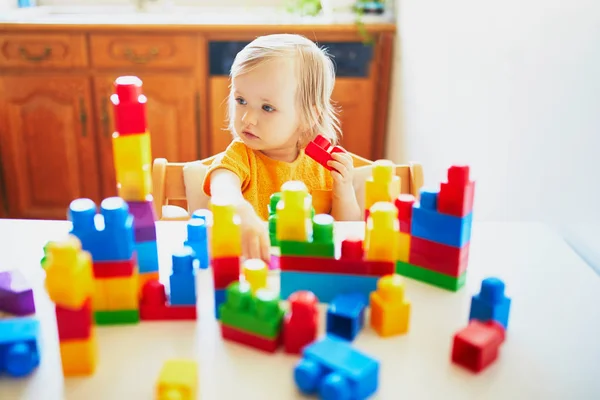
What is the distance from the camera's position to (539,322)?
2.57ft

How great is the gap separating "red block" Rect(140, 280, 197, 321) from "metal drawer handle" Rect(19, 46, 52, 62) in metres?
1.83

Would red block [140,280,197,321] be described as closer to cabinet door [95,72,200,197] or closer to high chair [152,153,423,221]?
high chair [152,153,423,221]

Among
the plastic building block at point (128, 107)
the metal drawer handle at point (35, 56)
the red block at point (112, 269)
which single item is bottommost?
the red block at point (112, 269)

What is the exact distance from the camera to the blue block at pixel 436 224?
812 mm

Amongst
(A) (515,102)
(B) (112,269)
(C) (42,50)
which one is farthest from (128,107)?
(C) (42,50)

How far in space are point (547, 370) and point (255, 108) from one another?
71 cm

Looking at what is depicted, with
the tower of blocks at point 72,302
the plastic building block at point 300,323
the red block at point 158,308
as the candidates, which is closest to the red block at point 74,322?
the tower of blocks at point 72,302

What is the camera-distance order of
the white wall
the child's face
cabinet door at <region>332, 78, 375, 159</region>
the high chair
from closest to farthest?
the white wall → the child's face → the high chair → cabinet door at <region>332, 78, 375, 159</region>

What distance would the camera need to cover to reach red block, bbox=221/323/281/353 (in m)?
0.70

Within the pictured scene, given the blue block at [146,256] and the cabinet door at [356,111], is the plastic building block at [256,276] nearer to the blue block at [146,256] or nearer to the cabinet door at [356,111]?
the blue block at [146,256]

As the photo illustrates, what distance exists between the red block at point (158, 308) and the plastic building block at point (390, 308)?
0.23 m

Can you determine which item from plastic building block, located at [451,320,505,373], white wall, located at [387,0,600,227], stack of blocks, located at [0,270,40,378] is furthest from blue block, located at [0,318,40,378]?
white wall, located at [387,0,600,227]

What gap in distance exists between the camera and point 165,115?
241cm

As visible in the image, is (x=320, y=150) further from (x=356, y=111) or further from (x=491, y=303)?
(x=356, y=111)
